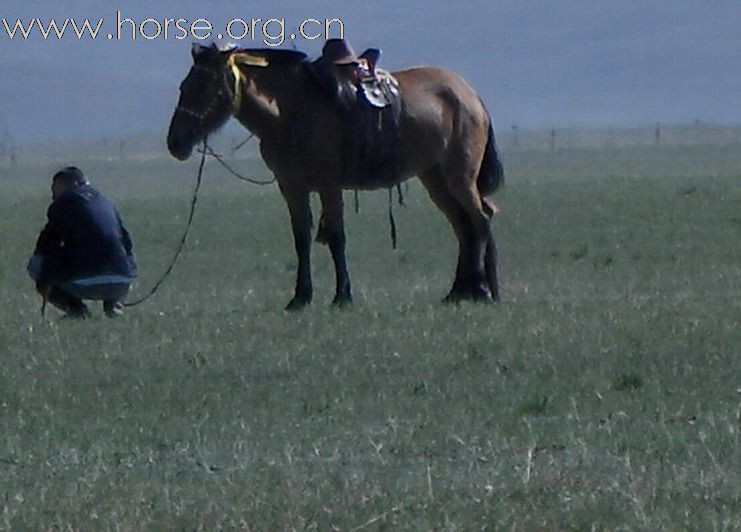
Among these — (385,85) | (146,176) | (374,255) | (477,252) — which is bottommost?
(146,176)

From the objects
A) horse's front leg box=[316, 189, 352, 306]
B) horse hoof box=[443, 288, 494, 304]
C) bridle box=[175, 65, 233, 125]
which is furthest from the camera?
horse hoof box=[443, 288, 494, 304]

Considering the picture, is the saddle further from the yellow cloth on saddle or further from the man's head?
the man's head

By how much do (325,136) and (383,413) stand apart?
529 cm

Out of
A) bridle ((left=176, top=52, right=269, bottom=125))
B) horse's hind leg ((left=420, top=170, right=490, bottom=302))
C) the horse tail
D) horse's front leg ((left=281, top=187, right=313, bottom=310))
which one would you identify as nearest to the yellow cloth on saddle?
bridle ((left=176, top=52, right=269, bottom=125))

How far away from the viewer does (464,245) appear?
56.8 ft

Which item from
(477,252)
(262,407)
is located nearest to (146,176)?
(477,252)

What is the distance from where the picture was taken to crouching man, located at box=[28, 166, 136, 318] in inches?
635

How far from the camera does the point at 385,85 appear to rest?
54.6 ft

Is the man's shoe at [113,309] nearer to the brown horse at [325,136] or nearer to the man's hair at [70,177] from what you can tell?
the man's hair at [70,177]

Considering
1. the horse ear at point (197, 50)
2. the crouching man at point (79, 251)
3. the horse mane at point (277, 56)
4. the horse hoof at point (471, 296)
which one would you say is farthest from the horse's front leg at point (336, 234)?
the crouching man at point (79, 251)

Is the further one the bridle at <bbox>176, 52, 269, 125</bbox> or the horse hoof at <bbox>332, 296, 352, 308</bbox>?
the horse hoof at <bbox>332, 296, 352, 308</bbox>

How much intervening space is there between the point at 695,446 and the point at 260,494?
212 cm

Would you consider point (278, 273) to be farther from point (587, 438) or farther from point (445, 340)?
point (587, 438)

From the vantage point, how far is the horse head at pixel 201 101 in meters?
15.9
